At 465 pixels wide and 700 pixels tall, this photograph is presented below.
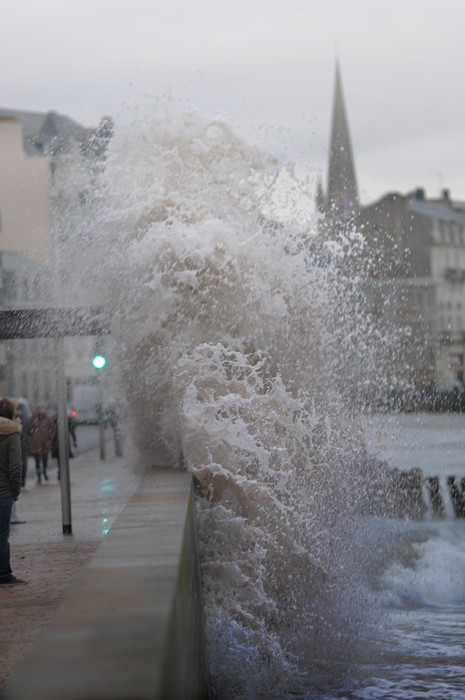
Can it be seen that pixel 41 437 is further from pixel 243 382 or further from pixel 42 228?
pixel 243 382

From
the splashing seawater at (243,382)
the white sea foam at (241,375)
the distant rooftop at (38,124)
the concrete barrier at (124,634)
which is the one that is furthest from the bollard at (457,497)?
the distant rooftop at (38,124)

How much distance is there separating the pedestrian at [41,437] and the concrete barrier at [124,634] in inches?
612

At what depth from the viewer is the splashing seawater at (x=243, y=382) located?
273 inches

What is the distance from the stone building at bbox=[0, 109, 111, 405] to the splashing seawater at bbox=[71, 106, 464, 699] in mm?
505

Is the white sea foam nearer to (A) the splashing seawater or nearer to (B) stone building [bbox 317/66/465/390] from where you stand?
(A) the splashing seawater

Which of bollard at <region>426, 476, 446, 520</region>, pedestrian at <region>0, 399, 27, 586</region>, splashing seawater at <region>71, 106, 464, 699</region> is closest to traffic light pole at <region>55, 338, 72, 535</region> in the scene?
splashing seawater at <region>71, 106, 464, 699</region>

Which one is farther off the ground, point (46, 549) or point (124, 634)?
point (124, 634)

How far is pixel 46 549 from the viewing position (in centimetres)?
945

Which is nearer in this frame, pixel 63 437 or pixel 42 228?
pixel 63 437

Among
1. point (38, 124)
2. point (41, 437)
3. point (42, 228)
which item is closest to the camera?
point (42, 228)

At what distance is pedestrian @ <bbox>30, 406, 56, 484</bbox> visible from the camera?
19812mm

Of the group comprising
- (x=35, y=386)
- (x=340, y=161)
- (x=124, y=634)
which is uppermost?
(x=340, y=161)

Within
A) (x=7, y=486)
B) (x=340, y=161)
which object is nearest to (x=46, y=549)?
(x=7, y=486)

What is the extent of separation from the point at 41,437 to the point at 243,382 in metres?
13.2
